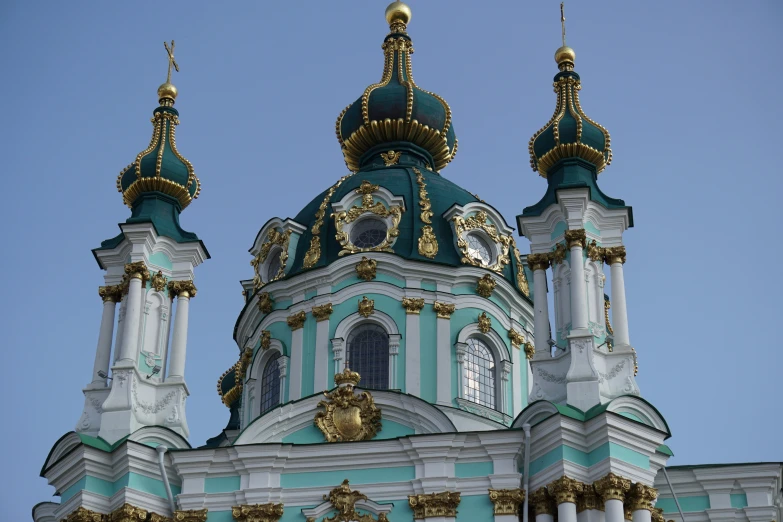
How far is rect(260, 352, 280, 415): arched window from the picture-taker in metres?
31.0

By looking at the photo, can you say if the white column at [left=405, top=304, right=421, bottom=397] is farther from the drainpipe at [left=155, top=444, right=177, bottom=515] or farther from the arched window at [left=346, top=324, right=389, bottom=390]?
the drainpipe at [left=155, top=444, right=177, bottom=515]

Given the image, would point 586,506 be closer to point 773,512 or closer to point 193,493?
point 773,512

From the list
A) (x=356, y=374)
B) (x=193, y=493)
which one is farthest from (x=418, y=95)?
(x=193, y=493)

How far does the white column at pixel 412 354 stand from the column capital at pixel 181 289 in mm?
3820

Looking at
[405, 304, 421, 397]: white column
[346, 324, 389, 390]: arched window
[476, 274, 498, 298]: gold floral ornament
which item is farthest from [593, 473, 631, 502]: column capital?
[476, 274, 498, 298]: gold floral ornament

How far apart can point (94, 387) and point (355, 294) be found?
5042 mm

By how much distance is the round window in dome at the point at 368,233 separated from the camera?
31562mm

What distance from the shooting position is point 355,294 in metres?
30.7

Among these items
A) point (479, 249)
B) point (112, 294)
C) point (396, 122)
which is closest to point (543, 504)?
point (479, 249)

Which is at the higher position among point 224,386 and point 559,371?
point 224,386

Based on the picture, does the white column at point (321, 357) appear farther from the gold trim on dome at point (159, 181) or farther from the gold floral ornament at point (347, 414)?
the gold trim on dome at point (159, 181)

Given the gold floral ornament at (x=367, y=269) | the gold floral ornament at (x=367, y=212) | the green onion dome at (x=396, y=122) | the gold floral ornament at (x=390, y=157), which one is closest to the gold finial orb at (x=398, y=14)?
the green onion dome at (x=396, y=122)

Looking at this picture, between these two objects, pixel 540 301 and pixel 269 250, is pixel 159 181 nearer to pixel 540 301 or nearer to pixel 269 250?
pixel 269 250

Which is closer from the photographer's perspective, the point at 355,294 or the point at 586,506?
the point at 586,506
